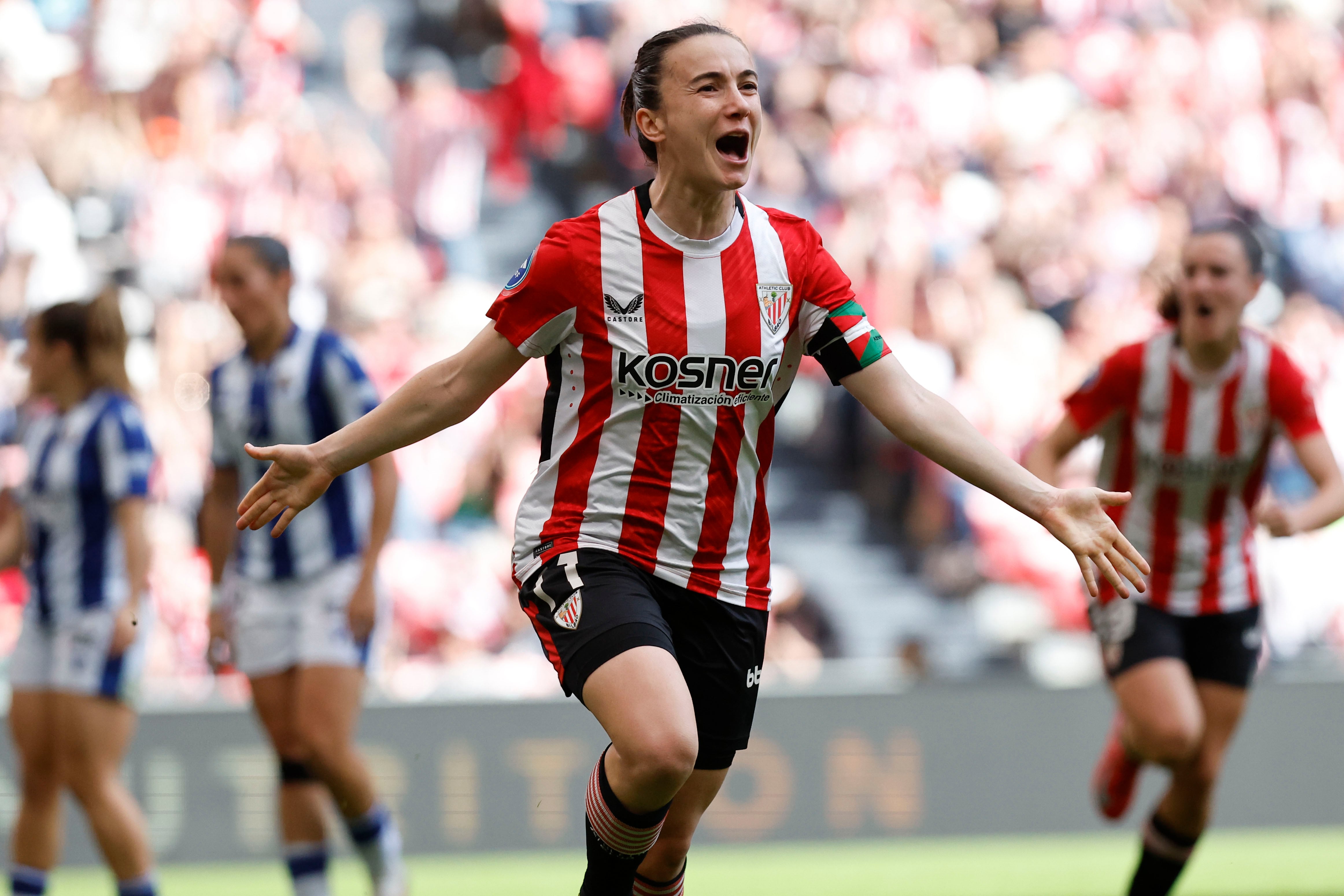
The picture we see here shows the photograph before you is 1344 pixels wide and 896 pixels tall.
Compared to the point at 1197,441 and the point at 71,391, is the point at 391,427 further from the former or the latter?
the point at 1197,441

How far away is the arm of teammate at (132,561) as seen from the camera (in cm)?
551

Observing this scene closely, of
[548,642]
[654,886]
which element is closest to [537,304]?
[548,642]

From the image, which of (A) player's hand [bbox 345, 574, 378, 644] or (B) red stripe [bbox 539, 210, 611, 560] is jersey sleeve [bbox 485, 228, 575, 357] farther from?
(A) player's hand [bbox 345, 574, 378, 644]

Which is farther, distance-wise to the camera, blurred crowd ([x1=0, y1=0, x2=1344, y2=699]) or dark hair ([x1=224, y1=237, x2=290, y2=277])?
blurred crowd ([x1=0, y1=0, x2=1344, y2=699])

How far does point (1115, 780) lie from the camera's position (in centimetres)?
596

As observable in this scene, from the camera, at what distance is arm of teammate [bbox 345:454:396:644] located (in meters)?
5.43

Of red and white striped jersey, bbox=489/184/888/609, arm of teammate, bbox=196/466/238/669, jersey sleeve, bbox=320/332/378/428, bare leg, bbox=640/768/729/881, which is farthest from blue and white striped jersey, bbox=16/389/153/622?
bare leg, bbox=640/768/729/881

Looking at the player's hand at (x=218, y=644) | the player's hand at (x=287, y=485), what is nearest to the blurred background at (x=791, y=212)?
the player's hand at (x=218, y=644)

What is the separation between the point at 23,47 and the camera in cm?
1185

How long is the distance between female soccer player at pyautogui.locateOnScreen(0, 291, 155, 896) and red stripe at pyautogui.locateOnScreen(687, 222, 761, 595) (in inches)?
103

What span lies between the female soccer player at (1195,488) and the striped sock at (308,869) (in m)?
2.81

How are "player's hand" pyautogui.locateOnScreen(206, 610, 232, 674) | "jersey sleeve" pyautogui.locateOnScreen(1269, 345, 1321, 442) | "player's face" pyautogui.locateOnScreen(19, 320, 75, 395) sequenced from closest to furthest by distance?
"jersey sleeve" pyautogui.locateOnScreen(1269, 345, 1321, 442), "player's face" pyautogui.locateOnScreen(19, 320, 75, 395), "player's hand" pyautogui.locateOnScreen(206, 610, 232, 674)

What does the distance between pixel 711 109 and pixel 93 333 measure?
118 inches

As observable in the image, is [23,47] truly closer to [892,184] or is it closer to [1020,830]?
[892,184]
